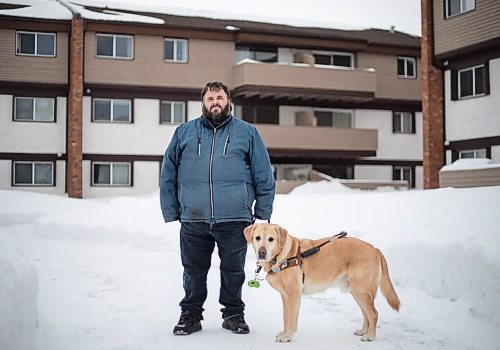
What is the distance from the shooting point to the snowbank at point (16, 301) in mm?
4180

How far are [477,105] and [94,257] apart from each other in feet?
49.2

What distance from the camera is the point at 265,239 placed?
18.0 ft

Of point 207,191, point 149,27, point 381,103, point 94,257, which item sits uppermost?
point 149,27

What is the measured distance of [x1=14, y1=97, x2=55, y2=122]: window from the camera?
26.9m

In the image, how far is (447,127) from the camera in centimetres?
2197

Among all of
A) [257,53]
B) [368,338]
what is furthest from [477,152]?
[368,338]

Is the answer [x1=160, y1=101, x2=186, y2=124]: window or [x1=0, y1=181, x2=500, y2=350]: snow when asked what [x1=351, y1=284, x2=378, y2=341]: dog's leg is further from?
[x1=160, y1=101, x2=186, y2=124]: window

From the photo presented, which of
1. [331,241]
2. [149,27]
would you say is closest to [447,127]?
[149,27]

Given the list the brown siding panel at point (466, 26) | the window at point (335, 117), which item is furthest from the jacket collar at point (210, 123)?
the window at point (335, 117)

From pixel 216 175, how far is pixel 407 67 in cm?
2820

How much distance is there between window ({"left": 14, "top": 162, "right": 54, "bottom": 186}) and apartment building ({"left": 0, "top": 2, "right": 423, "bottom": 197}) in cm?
5

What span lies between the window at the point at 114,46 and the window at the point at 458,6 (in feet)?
46.0

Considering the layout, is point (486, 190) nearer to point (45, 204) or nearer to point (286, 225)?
point (286, 225)

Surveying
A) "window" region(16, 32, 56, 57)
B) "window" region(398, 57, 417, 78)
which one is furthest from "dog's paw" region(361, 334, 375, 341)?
"window" region(398, 57, 417, 78)
